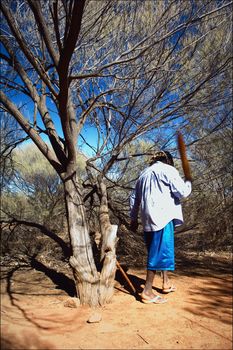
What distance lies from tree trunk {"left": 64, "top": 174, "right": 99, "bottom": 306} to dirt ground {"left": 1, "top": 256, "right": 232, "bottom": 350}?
0.16 m

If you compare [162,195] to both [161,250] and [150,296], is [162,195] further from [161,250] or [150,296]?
[150,296]

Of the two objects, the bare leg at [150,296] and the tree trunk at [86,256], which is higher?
the tree trunk at [86,256]

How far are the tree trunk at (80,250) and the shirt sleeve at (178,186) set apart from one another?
118 centimetres

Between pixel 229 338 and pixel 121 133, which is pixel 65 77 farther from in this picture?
pixel 229 338

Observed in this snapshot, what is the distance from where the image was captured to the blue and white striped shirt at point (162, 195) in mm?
3111

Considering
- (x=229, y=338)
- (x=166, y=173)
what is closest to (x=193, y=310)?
(x=229, y=338)

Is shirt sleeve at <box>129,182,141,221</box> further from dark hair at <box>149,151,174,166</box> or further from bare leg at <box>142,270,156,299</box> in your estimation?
bare leg at <box>142,270,156,299</box>

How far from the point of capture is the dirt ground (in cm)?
202

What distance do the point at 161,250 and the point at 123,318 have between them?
31.4 inches

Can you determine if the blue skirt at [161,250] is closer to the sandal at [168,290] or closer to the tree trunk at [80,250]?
the sandal at [168,290]

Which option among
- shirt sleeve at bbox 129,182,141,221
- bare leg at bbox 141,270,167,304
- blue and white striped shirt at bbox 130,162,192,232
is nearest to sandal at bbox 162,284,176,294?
bare leg at bbox 141,270,167,304

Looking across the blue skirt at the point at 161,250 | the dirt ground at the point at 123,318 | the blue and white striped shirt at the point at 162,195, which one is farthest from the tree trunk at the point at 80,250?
the blue and white striped shirt at the point at 162,195

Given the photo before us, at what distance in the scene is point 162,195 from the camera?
317cm

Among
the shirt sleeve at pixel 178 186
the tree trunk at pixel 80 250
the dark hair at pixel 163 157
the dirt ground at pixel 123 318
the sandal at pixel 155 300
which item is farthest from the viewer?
the dark hair at pixel 163 157
